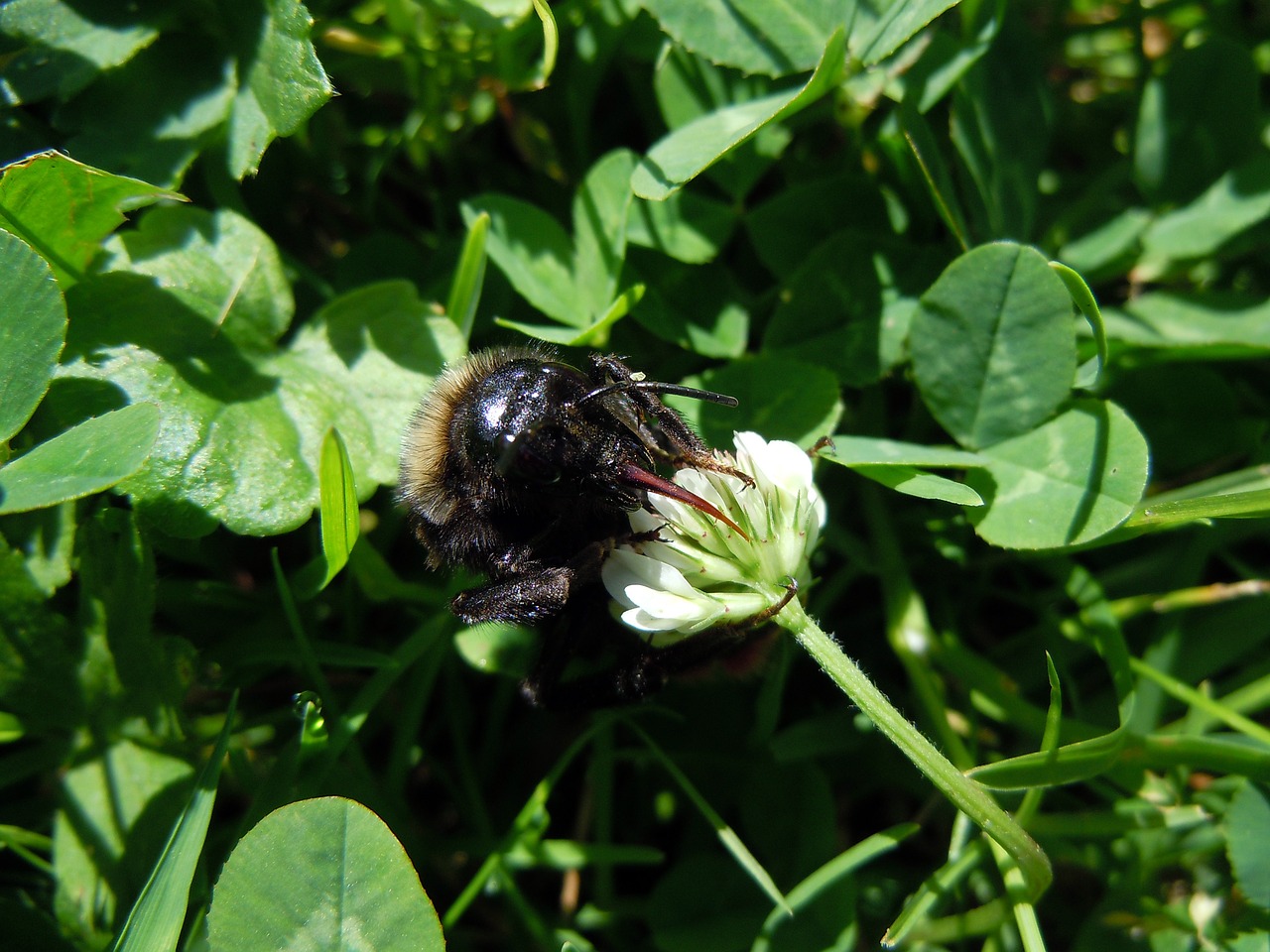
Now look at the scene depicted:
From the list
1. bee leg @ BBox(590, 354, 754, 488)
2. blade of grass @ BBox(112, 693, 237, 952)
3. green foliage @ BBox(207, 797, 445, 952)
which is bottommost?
blade of grass @ BBox(112, 693, 237, 952)

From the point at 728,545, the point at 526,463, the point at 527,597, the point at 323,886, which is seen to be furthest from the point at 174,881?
the point at 728,545

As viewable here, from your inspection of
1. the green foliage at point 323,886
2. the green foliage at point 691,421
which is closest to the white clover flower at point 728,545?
the green foliage at point 691,421

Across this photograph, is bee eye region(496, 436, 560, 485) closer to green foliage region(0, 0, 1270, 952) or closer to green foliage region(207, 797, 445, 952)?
green foliage region(0, 0, 1270, 952)

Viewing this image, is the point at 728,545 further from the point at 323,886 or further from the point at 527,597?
the point at 323,886

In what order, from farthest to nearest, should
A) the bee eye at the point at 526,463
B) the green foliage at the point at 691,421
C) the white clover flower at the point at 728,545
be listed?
the green foliage at the point at 691,421
the white clover flower at the point at 728,545
the bee eye at the point at 526,463

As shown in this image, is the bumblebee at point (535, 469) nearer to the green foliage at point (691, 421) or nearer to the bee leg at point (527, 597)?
the bee leg at point (527, 597)

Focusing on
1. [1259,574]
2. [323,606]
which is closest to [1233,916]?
[1259,574]

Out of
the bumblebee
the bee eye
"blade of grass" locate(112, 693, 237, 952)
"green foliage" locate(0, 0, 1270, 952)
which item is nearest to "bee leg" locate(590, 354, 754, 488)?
the bumblebee
